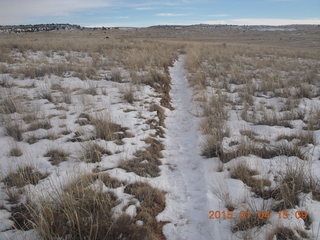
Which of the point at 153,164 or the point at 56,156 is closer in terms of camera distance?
the point at 56,156

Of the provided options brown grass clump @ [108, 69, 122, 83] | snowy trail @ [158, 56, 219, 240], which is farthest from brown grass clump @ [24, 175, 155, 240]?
brown grass clump @ [108, 69, 122, 83]

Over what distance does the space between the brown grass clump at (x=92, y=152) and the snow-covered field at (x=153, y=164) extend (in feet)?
0.07

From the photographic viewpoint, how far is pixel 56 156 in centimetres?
329

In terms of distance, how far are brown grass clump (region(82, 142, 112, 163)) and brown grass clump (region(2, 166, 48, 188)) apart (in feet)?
2.19

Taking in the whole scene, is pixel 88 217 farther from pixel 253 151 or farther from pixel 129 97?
pixel 129 97

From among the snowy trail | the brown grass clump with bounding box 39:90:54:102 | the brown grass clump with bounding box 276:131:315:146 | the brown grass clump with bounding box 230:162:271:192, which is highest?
the brown grass clump with bounding box 39:90:54:102

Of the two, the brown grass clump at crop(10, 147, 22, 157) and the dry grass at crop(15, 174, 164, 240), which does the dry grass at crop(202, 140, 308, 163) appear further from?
the brown grass clump at crop(10, 147, 22, 157)

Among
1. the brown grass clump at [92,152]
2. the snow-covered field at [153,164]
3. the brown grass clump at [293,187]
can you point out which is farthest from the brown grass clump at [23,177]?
the brown grass clump at [293,187]

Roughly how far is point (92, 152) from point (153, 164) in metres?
1.08

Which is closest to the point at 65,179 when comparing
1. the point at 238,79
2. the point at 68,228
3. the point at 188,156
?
the point at 68,228

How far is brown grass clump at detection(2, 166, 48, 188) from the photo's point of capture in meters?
2.62

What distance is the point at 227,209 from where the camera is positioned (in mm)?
2471

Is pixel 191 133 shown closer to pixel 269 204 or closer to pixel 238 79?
pixel 269 204

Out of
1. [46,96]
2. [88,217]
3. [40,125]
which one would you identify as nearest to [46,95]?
[46,96]
